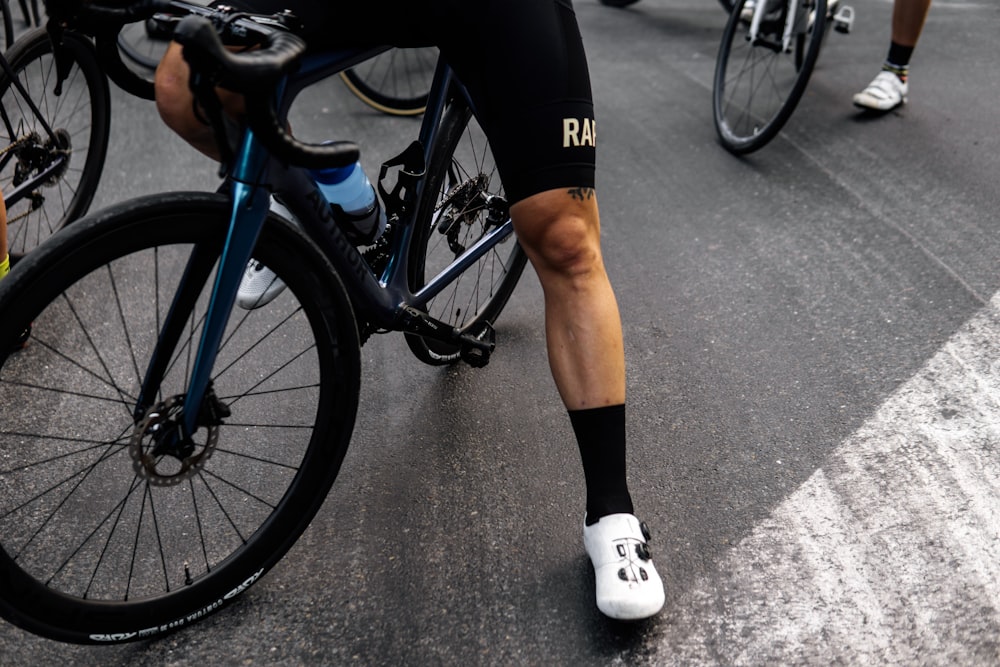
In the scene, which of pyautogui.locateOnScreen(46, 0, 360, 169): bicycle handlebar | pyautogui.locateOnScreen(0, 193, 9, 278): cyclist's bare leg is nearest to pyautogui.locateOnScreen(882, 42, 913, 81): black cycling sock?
pyautogui.locateOnScreen(46, 0, 360, 169): bicycle handlebar

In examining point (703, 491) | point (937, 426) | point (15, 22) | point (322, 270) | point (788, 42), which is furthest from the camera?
point (15, 22)

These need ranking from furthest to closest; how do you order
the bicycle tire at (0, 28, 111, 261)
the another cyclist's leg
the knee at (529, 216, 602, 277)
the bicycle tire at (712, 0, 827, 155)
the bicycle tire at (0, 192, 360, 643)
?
the another cyclist's leg → the bicycle tire at (712, 0, 827, 155) → the bicycle tire at (0, 28, 111, 261) → the knee at (529, 216, 602, 277) → the bicycle tire at (0, 192, 360, 643)

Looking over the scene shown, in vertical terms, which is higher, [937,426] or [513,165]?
[513,165]

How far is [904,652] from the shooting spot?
196 cm

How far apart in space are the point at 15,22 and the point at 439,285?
4.47m

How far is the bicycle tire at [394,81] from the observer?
4.82 metres

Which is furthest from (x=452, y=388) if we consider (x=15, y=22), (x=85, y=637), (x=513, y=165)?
(x=15, y=22)

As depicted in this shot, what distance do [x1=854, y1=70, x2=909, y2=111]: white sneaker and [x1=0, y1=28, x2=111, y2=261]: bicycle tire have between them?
3.49 metres

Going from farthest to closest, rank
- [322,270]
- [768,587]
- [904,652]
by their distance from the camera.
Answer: [768,587] < [904,652] < [322,270]

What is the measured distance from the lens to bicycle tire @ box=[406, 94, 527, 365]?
93.1 inches

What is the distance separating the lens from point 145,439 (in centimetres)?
179

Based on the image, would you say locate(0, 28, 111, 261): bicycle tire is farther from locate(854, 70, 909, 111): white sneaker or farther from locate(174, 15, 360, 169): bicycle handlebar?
locate(854, 70, 909, 111): white sneaker

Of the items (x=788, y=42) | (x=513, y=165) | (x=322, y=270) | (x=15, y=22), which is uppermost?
(x=513, y=165)

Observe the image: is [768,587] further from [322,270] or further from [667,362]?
[322,270]
